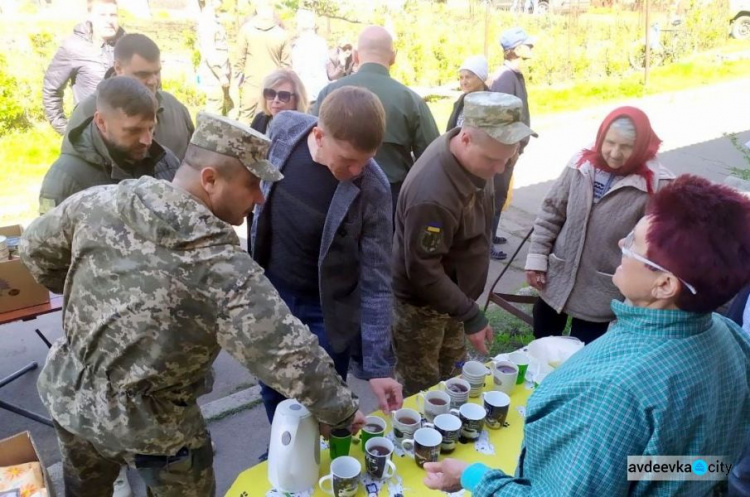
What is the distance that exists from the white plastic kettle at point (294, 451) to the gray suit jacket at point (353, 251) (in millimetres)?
488

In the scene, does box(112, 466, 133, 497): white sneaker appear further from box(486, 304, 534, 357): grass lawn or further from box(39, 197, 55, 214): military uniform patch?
box(486, 304, 534, 357): grass lawn

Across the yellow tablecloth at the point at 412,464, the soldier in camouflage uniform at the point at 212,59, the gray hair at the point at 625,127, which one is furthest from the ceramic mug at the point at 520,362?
Answer: the soldier in camouflage uniform at the point at 212,59

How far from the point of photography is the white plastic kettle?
1.63 metres

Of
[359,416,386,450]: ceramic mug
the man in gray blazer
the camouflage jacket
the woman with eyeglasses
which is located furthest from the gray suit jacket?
the woman with eyeglasses

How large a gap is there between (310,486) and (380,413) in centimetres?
41

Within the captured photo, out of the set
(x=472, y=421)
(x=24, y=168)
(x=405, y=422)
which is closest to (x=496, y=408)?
(x=472, y=421)

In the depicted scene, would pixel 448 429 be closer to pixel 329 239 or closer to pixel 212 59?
pixel 329 239

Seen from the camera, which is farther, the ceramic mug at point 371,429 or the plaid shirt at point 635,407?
the ceramic mug at point 371,429

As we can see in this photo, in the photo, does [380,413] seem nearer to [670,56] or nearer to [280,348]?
[280,348]

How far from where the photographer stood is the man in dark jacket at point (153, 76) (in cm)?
331

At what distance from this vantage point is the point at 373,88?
12.9 feet

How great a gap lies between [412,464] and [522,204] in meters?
5.30

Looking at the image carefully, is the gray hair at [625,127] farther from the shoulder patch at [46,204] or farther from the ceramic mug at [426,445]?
the shoulder patch at [46,204]

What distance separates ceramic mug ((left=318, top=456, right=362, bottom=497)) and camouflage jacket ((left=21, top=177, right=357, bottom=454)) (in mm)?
132
